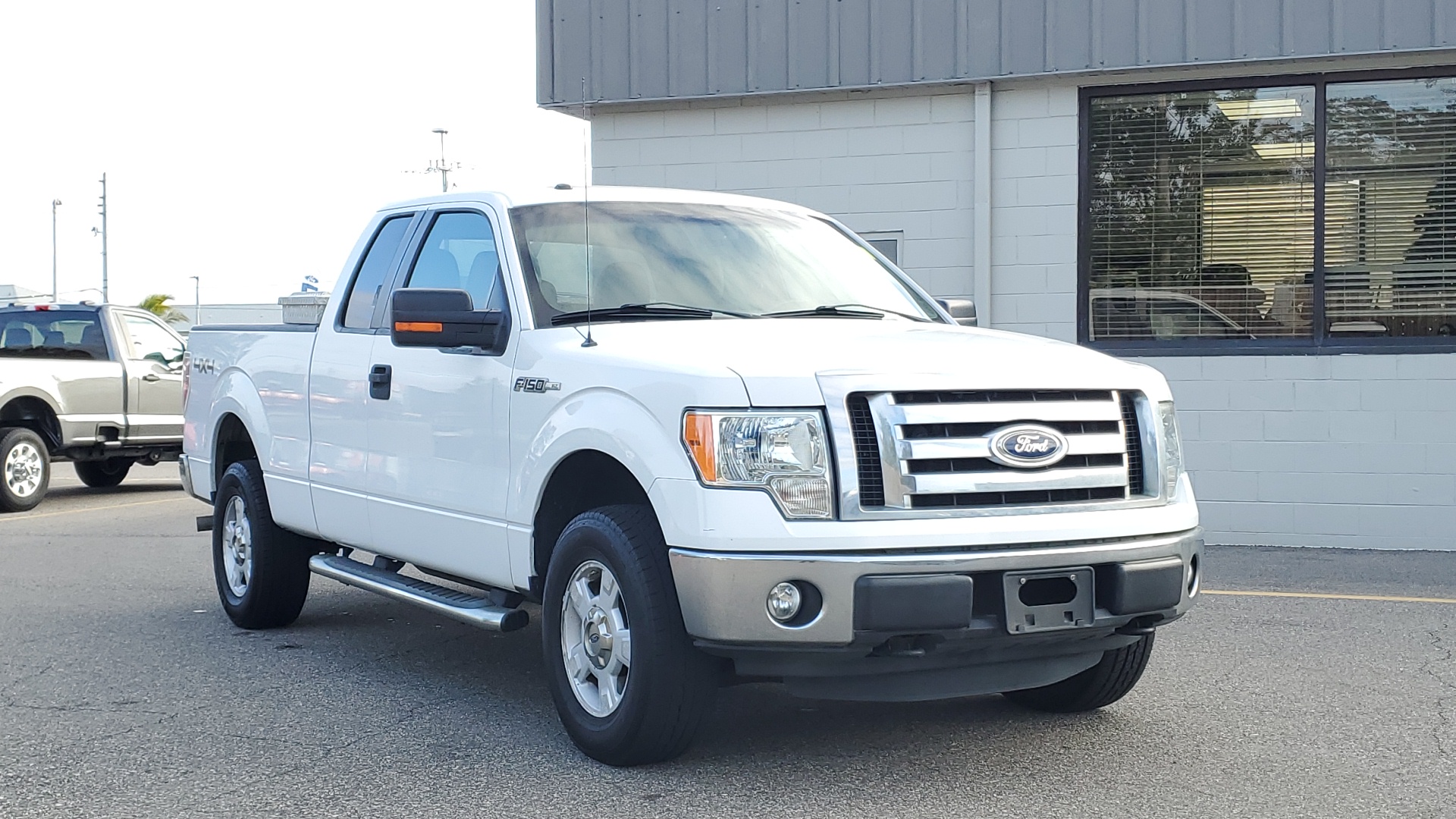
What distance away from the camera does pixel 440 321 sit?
5.52 m

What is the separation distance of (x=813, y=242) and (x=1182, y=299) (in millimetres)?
5648

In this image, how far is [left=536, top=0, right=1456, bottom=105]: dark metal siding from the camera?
1077cm

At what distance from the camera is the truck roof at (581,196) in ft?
20.4

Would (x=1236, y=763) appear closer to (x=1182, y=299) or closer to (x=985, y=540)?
(x=985, y=540)

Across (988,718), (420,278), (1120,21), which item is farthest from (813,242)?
(1120,21)

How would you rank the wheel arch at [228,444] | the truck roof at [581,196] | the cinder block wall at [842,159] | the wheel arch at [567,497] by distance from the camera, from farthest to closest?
the cinder block wall at [842,159] < the wheel arch at [228,444] < the truck roof at [581,196] < the wheel arch at [567,497]

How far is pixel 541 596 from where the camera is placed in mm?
5480

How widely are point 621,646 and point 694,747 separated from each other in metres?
0.52

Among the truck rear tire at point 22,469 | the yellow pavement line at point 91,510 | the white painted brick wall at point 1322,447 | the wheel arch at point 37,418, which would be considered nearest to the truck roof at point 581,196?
the white painted brick wall at point 1322,447

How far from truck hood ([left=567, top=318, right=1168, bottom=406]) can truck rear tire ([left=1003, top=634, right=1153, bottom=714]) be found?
0.97 metres

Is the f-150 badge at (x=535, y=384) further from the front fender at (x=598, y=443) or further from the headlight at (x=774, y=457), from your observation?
the headlight at (x=774, y=457)

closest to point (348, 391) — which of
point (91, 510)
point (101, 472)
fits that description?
point (91, 510)


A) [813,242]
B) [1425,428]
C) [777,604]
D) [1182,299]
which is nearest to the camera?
[777,604]

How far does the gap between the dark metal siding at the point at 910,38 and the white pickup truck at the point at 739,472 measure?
187 inches
